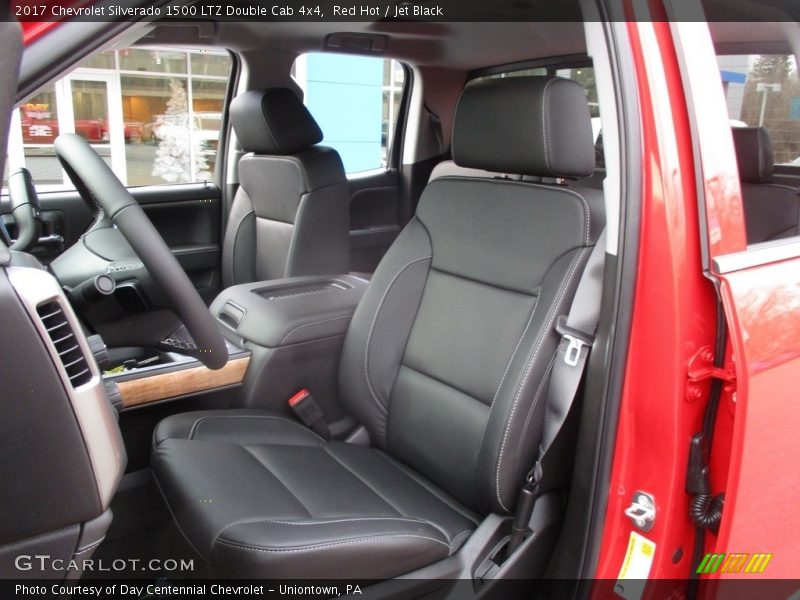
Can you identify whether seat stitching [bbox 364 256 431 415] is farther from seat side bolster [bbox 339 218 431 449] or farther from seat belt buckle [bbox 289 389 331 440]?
seat belt buckle [bbox 289 389 331 440]

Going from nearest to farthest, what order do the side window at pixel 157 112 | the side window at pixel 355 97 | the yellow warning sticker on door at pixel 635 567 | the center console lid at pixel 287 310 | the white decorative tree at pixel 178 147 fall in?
1. the yellow warning sticker on door at pixel 635 567
2. the center console lid at pixel 287 310
3. the side window at pixel 157 112
4. the white decorative tree at pixel 178 147
5. the side window at pixel 355 97

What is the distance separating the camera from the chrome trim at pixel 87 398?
85 centimetres

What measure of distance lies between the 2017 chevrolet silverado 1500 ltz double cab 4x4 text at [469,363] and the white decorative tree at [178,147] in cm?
77

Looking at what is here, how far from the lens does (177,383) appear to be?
1.93 metres

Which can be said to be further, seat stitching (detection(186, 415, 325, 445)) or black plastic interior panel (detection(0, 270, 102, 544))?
seat stitching (detection(186, 415, 325, 445))

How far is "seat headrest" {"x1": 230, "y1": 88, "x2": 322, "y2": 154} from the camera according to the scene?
9.61ft

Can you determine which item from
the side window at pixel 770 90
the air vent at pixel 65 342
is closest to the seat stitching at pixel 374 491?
the air vent at pixel 65 342

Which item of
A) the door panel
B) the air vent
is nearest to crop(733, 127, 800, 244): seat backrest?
the door panel

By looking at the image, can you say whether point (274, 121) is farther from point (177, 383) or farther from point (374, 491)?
point (374, 491)

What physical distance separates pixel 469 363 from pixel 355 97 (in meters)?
4.50

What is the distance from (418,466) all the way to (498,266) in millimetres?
552

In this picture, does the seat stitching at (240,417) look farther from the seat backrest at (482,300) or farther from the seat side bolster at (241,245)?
the seat side bolster at (241,245)

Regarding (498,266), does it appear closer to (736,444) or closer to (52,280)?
(736,444)

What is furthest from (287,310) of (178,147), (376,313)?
(178,147)
